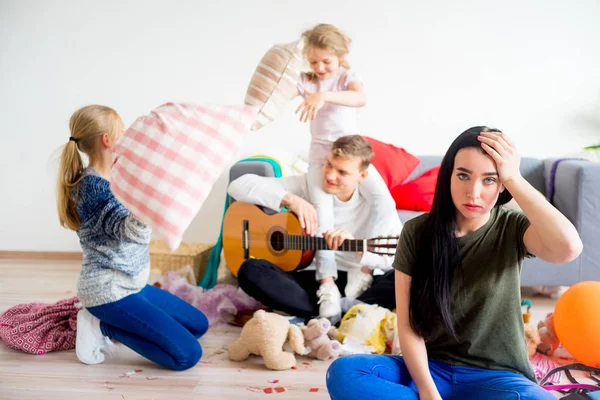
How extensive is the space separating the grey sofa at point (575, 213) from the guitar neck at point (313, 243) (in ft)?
1.52

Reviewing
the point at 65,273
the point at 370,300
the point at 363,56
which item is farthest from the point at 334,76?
the point at 65,273

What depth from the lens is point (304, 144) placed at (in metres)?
3.72

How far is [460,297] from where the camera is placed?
4.46ft

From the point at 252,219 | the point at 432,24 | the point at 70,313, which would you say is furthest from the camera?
the point at 432,24

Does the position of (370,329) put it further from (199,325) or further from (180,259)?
(180,259)

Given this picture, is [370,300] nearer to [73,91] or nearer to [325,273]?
[325,273]

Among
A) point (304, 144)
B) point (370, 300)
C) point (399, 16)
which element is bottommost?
point (370, 300)

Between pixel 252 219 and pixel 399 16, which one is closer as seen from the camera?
pixel 252 219

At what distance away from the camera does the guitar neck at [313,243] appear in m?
2.24

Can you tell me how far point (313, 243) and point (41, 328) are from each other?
1047 mm

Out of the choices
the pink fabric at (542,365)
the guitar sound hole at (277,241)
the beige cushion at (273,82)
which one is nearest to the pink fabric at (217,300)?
the guitar sound hole at (277,241)

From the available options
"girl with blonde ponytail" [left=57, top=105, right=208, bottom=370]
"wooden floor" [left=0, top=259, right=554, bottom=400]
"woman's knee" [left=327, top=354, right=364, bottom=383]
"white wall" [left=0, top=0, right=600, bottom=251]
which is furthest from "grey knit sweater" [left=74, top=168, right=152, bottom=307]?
"white wall" [left=0, top=0, right=600, bottom=251]

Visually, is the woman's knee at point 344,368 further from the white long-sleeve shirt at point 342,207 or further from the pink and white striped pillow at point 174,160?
the white long-sleeve shirt at point 342,207

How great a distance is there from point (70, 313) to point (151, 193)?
3.72 feet
